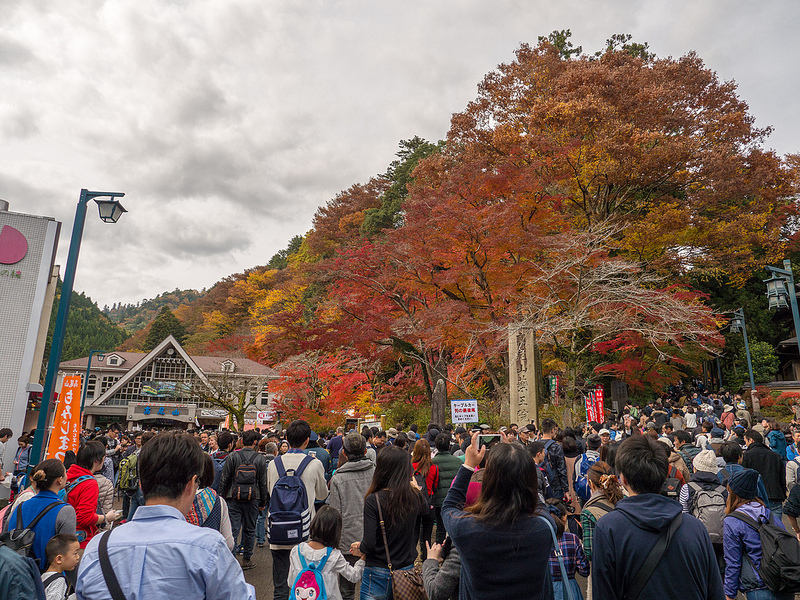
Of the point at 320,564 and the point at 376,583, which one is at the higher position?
the point at 320,564

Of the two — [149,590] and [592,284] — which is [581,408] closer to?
[592,284]

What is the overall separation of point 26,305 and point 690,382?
35.2 metres

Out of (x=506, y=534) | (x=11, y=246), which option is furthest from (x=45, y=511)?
(x=11, y=246)

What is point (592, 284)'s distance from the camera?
17.0 metres

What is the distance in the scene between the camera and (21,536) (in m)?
3.31

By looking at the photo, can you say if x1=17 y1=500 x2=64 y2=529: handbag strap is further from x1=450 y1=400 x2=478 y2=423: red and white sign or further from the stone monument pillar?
the stone monument pillar

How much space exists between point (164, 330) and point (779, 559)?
53.2 m

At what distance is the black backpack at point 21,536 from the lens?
3.05 m

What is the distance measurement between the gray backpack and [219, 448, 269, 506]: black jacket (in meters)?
5.22

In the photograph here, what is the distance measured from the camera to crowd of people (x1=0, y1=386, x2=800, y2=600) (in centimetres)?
184

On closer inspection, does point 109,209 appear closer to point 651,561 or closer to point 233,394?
point 651,561

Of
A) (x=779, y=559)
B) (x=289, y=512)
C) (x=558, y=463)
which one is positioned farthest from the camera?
(x=558, y=463)

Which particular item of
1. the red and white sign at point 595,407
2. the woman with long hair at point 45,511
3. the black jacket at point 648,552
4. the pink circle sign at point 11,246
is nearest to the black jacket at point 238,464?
the woman with long hair at point 45,511

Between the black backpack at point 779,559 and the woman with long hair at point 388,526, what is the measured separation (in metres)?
2.62
